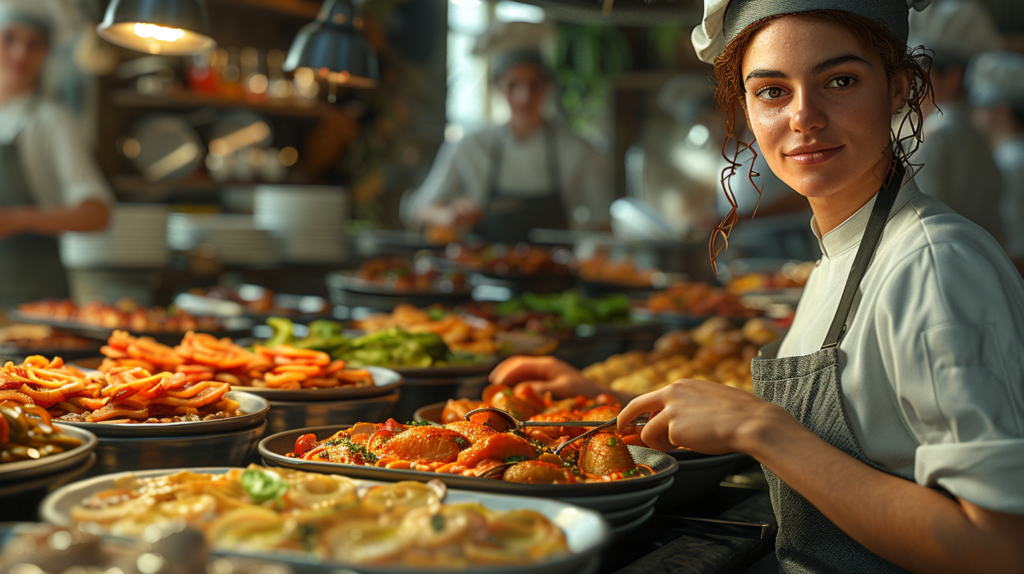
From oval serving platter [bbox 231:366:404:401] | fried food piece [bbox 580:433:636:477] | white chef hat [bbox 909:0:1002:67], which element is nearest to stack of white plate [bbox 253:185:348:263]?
oval serving platter [bbox 231:366:404:401]

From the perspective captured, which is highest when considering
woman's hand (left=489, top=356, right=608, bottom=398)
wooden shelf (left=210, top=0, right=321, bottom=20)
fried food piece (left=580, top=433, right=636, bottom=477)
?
wooden shelf (left=210, top=0, right=321, bottom=20)

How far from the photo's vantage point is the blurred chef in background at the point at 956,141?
14.0 ft

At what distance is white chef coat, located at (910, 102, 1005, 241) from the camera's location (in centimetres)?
427

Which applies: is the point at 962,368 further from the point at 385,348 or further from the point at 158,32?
the point at 158,32

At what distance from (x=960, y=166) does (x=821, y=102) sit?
354cm

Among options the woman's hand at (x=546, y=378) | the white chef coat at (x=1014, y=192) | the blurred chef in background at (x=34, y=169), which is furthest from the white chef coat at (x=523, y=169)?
the woman's hand at (x=546, y=378)

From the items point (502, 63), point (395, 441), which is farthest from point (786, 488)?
point (502, 63)

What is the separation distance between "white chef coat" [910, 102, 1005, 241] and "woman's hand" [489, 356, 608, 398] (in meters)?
3.07

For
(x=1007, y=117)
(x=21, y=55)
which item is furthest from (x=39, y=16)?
(x=1007, y=117)

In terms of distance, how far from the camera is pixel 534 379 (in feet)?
6.45

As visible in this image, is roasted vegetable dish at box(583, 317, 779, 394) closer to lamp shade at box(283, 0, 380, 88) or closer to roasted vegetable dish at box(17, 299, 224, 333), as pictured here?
lamp shade at box(283, 0, 380, 88)

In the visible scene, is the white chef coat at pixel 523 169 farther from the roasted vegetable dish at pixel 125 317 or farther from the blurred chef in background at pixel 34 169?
the roasted vegetable dish at pixel 125 317

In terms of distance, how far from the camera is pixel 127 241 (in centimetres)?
390

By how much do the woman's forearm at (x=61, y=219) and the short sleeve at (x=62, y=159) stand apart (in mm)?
132
